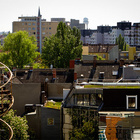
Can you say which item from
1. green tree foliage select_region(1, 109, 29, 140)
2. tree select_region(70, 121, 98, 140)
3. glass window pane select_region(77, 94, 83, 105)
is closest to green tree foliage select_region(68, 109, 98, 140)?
tree select_region(70, 121, 98, 140)

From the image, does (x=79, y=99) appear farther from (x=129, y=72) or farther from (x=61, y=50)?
(x=61, y=50)

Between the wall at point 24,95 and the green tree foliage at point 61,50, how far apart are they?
37290 mm

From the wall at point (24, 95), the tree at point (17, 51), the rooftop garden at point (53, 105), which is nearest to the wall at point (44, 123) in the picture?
the rooftop garden at point (53, 105)

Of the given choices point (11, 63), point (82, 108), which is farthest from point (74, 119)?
point (11, 63)

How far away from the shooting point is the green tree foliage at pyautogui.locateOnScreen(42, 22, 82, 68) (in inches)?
3684

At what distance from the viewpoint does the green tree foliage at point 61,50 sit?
93562mm

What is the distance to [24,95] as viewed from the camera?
55000 mm

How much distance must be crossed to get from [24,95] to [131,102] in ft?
67.9

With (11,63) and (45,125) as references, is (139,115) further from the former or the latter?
(11,63)

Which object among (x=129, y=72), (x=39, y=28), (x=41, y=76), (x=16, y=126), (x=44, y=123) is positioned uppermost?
(x=39, y=28)

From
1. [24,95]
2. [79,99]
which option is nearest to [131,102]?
[79,99]

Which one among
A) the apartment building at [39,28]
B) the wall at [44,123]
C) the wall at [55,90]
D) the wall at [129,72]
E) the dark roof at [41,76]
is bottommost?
the wall at [44,123]

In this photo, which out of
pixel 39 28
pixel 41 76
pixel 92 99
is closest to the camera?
pixel 92 99

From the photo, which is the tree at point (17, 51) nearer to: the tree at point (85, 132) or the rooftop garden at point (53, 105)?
the rooftop garden at point (53, 105)
